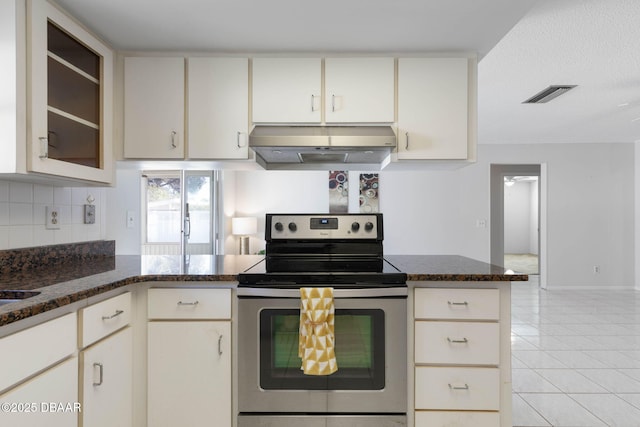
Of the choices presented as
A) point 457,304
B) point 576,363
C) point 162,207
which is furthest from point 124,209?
point 576,363

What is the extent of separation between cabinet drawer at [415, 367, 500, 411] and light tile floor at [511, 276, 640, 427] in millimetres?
626

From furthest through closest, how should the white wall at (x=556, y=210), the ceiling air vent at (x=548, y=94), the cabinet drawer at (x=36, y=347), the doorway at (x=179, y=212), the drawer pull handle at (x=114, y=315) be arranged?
the white wall at (x=556, y=210)
the doorway at (x=179, y=212)
the ceiling air vent at (x=548, y=94)
the drawer pull handle at (x=114, y=315)
the cabinet drawer at (x=36, y=347)

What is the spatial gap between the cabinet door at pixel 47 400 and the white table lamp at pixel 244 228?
14.8 feet

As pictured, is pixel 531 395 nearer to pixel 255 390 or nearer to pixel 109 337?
pixel 255 390

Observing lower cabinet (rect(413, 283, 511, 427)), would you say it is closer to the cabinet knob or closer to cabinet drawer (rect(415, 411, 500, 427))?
cabinet drawer (rect(415, 411, 500, 427))

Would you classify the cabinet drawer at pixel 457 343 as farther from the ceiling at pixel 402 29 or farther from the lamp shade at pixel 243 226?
the lamp shade at pixel 243 226

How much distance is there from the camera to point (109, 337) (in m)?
1.58

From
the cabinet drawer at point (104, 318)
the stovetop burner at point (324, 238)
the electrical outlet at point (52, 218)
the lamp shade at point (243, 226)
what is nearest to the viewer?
the cabinet drawer at point (104, 318)

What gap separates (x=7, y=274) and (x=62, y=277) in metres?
0.31

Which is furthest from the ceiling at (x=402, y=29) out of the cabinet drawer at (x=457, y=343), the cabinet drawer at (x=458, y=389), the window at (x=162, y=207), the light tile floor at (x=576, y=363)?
the window at (x=162, y=207)

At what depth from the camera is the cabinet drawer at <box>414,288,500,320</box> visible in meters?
1.80

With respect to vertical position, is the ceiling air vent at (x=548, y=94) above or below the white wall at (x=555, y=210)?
above

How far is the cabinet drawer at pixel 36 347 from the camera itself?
107 cm

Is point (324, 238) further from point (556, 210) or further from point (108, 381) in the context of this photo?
point (556, 210)
